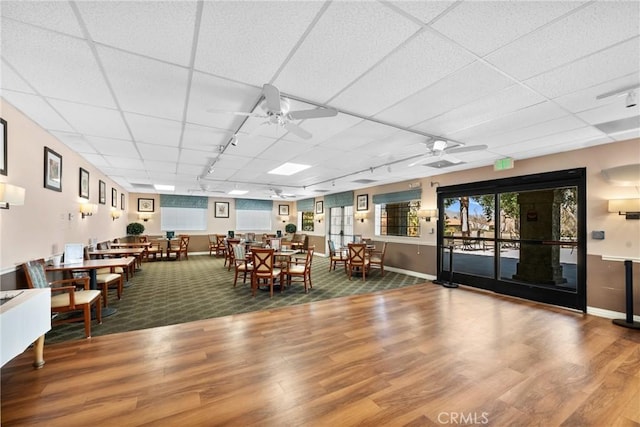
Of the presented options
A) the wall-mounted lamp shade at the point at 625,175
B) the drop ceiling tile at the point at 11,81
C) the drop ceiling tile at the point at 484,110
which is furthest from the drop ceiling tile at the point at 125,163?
the wall-mounted lamp shade at the point at 625,175

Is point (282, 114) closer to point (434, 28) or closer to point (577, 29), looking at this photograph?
point (434, 28)

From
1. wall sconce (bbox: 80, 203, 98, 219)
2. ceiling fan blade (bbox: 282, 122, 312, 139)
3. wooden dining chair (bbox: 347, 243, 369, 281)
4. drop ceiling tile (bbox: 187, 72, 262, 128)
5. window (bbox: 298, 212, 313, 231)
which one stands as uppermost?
drop ceiling tile (bbox: 187, 72, 262, 128)

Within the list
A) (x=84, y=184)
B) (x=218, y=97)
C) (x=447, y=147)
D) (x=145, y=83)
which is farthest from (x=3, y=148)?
(x=447, y=147)

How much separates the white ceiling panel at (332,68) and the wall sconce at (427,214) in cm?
269

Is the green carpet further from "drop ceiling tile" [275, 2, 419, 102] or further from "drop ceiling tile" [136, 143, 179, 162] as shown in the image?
"drop ceiling tile" [275, 2, 419, 102]

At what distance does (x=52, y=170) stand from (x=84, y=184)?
5.00 feet

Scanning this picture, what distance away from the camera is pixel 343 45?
1849 mm

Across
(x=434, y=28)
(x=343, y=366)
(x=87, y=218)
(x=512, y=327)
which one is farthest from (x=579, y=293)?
(x=87, y=218)

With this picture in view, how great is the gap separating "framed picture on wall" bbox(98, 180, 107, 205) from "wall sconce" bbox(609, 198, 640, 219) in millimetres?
9699

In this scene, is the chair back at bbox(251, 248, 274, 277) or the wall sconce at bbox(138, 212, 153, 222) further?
the wall sconce at bbox(138, 212, 153, 222)

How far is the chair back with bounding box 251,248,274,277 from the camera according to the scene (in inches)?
193

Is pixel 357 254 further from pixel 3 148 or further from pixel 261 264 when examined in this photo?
pixel 3 148

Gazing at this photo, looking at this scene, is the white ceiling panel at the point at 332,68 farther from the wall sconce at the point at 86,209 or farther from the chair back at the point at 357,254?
the chair back at the point at 357,254

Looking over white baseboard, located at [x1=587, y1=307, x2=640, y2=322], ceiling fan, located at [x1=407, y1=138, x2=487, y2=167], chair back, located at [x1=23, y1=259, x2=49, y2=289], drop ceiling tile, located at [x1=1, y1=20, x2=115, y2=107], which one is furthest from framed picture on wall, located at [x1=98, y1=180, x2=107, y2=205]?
white baseboard, located at [x1=587, y1=307, x2=640, y2=322]
